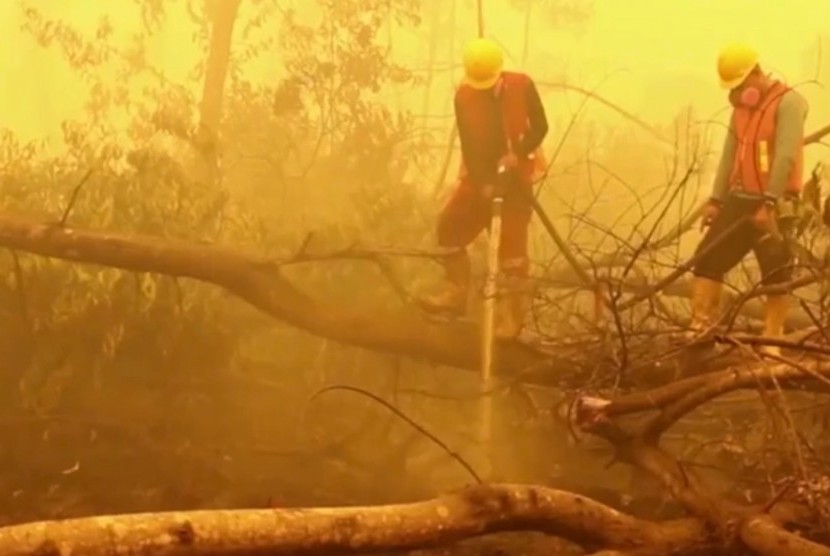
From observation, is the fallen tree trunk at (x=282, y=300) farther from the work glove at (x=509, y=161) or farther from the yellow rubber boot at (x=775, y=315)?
the yellow rubber boot at (x=775, y=315)

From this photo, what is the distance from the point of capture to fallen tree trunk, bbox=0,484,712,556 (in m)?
1.82

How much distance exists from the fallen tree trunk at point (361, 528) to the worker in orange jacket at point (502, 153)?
3.23ft

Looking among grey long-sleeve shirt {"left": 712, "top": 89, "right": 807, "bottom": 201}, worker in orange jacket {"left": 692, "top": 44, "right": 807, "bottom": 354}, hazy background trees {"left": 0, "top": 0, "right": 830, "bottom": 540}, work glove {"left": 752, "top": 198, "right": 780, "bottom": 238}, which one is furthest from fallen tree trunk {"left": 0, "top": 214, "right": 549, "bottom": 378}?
grey long-sleeve shirt {"left": 712, "top": 89, "right": 807, "bottom": 201}

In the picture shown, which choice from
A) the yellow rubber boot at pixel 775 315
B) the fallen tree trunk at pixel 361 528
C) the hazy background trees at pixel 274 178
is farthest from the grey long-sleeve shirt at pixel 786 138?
the fallen tree trunk at pixel 361 528

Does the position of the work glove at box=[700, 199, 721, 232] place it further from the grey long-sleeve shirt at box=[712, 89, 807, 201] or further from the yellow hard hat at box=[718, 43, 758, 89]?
the yellow hard hat at box=[718, 43, 758, 89]

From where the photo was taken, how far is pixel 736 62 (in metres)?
3.30

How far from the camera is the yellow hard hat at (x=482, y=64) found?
3.40m

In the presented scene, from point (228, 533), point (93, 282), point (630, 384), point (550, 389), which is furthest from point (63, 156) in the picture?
point (228, 533)

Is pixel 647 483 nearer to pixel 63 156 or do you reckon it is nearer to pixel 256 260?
pixel 256 260

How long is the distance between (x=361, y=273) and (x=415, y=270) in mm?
181

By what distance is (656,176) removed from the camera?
172 inches

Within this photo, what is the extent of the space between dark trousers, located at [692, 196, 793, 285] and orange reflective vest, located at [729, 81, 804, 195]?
54mm

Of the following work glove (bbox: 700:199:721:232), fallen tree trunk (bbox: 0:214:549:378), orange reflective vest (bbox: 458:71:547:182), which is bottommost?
fallen tree trunk (bbox: 0:214:549:378)

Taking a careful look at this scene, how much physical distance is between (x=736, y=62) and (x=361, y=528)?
1.86 m
